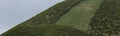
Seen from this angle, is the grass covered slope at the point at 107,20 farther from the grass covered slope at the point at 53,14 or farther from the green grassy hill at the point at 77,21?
the grass covered slope at the point at 53,14

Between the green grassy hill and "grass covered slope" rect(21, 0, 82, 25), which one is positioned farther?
"grass covered slope" rect(21, 0, 82, 25)

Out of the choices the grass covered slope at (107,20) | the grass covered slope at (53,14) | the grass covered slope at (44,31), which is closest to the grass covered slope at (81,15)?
the grass covered slope at (107,20)

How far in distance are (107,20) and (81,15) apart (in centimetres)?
870

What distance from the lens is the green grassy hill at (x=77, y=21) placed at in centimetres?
5853

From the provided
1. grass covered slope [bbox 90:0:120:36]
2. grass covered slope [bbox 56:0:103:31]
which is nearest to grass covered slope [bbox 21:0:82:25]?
grass covered slope [bbox 56:0:103:31]

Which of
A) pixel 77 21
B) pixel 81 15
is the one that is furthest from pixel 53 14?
pixel 77 21

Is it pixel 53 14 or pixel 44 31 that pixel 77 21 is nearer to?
pixel 53 14

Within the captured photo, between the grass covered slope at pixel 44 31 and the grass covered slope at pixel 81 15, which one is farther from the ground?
the grass covered slope at pixel 44 31

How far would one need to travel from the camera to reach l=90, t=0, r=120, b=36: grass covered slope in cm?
7094

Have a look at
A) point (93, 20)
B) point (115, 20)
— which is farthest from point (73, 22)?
point (115, 20)

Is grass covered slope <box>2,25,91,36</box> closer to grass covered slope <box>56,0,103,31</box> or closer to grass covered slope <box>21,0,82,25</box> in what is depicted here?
grass covered slope <box>56,0,103,31</box>

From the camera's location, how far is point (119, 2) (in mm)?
98000

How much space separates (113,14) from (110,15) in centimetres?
117

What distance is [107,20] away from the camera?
261ft
